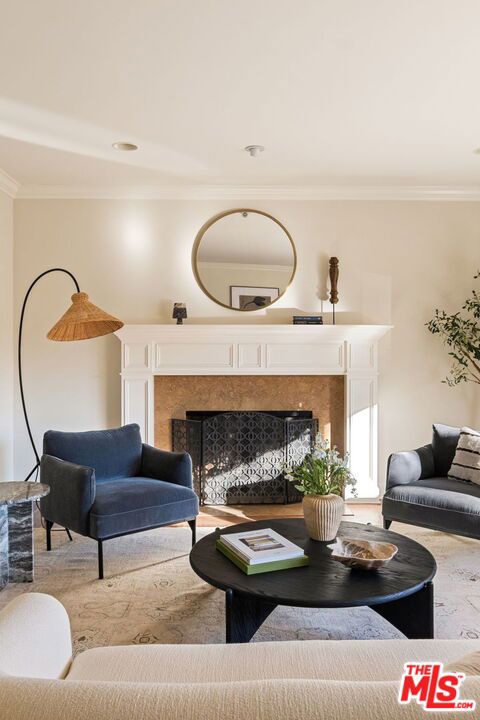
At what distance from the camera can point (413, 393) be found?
187 inches

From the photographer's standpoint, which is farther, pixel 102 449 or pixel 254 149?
pixel 254 149

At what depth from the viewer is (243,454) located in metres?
4.56

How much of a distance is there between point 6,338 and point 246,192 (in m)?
2.37

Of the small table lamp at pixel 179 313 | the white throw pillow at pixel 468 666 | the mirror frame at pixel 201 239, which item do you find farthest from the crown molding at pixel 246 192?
the white throw pillow at pixel 468 666

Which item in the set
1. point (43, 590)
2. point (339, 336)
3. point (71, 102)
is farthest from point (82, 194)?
point (43, 590)

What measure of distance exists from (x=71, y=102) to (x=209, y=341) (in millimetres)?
2099

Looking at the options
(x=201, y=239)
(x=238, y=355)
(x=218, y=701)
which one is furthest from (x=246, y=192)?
(x=218, y=701)

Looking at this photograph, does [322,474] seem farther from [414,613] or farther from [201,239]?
[201,239]

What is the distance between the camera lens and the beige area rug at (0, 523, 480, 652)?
2387 mm

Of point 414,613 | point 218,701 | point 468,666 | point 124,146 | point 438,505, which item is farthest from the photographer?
point 124,146

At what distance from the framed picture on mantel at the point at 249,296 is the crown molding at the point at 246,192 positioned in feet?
2.60

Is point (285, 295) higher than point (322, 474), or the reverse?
point (285, 295)

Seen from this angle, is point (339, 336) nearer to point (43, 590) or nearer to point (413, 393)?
point (413, 393)

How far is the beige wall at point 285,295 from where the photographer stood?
469cm
